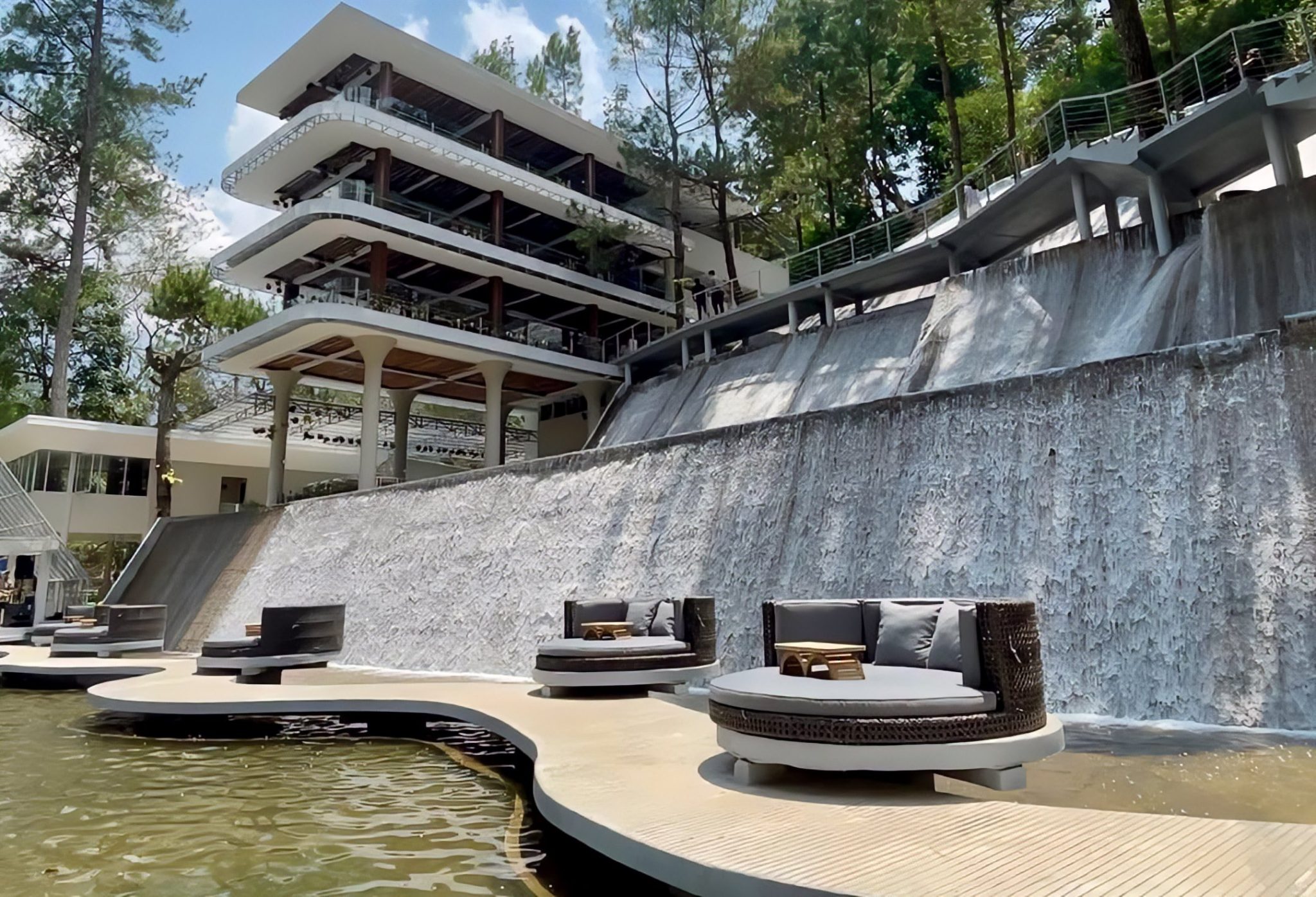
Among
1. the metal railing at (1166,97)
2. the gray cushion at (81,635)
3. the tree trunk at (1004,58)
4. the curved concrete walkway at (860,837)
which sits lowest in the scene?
the curved concrete walkway at (860,837)

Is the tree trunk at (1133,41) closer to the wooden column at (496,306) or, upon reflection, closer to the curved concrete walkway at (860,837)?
the curved concrete walkway at (860,837)

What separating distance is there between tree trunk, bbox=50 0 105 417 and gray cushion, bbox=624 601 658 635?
27.4m

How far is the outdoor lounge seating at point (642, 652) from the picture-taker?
24.3 feet

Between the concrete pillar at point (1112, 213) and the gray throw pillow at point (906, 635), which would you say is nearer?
the gray throw pillow at point (906, 635)

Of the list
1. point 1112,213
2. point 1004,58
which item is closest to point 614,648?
point 1112,213

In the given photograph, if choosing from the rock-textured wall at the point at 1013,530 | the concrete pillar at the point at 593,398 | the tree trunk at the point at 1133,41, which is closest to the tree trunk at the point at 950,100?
the tree trunk at the point at 1133,41

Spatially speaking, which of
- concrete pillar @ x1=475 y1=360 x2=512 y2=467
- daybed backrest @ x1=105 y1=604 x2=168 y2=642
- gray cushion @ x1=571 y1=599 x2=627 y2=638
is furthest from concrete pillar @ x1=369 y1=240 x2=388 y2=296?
gray cushion @ x1=571 y1=599 x2=627 y2=638

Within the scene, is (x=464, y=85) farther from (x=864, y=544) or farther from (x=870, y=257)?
(x=864, y=544)

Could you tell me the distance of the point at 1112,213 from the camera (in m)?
16.9

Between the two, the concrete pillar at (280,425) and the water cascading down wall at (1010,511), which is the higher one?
the concrete pillar at (280,425)

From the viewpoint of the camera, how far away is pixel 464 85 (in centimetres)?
2731

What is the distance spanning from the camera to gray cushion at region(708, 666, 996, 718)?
3.89 meters

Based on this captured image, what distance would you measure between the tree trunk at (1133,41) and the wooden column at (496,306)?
740 inches

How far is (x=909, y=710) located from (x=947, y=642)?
98cm
